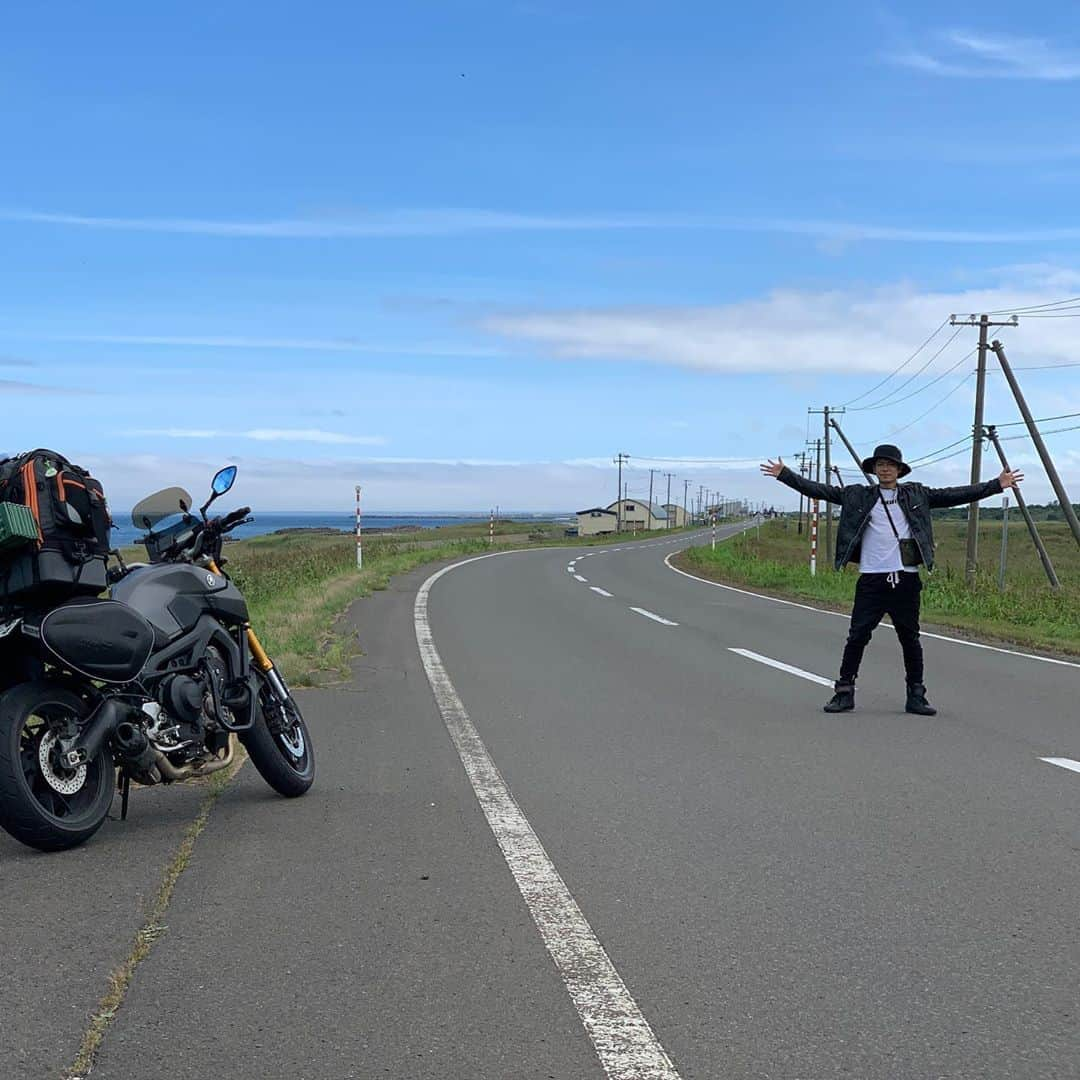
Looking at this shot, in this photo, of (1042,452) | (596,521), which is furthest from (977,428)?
(596,521)

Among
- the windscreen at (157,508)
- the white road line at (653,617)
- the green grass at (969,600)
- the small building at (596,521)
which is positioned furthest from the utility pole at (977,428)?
the small building at (596,521)

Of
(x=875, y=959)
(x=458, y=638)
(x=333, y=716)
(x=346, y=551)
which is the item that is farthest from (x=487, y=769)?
(x=346, y=551)

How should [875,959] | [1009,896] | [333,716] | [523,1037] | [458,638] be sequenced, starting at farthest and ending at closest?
[458,638] → [333,716] → [1009,896] → [875,959] → [523,1037]

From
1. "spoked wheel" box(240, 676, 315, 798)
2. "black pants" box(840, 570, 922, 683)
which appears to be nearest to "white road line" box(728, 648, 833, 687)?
"black pants" box(840, 570, 922, 683)

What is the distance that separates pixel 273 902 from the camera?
4.32m

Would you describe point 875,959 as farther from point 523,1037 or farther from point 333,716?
point 333,716

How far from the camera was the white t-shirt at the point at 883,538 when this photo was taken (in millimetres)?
9000

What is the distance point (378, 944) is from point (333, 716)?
4.66 metres

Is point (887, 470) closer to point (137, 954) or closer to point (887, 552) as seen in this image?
point (887, 552)

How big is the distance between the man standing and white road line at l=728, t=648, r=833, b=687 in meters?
1.52

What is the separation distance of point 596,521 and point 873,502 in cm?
15310

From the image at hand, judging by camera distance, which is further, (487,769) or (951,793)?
(487,769)

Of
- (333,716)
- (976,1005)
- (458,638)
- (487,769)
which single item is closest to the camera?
(976,1005)

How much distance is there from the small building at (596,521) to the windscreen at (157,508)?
152 m
